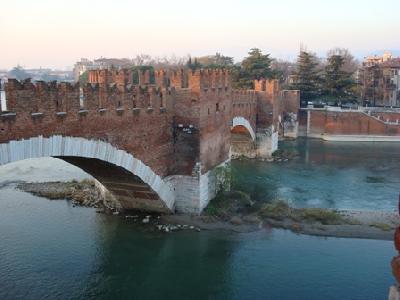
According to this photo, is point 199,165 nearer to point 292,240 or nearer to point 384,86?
point 292,240

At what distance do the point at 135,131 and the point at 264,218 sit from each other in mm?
5463

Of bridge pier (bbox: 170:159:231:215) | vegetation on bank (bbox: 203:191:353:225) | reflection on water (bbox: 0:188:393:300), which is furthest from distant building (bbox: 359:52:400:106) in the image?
reflection on water (bbox: 0:188:393:300)

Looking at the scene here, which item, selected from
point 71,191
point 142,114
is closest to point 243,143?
point 71,191

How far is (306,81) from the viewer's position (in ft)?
126

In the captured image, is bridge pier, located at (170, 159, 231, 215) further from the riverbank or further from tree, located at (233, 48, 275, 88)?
tree, located at (233, 48, 275, 88)

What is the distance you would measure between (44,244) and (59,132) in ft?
14.1

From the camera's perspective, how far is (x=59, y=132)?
998 centimetres

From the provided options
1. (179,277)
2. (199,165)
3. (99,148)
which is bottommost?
(179,277)

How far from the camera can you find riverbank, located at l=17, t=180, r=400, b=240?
14078 millimetres

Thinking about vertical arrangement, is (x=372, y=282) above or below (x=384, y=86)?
below

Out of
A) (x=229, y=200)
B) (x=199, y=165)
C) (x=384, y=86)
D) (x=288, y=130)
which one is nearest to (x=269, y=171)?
(x=229, y=200)

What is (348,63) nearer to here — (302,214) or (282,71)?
(282,71)

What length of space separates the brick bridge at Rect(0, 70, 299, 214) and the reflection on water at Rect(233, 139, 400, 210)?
365 cm

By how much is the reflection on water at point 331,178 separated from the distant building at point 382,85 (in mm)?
14453
